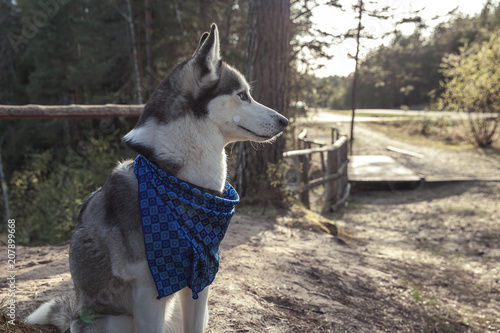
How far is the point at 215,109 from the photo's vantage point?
224 centimetres

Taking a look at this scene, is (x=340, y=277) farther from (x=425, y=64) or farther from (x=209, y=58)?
(x=425, y=64)

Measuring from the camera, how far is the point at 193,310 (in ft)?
7.30

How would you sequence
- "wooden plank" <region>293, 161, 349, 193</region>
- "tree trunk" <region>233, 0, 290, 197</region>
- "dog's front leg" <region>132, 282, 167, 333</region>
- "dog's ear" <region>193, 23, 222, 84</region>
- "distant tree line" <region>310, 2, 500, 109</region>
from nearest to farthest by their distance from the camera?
"dog's front leg" <region>132, 282, 167, 333</region> → "dog's ear" <region>193, 23, 222, 84</region> → "tree trunk" <region>233, 0, 290, 197</region> → "wooden plank" <region>293, 161, 349, 193</region> → "distant tree line" <region>310, 2, 500, 109</region>

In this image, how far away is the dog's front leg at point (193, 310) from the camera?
221 cm

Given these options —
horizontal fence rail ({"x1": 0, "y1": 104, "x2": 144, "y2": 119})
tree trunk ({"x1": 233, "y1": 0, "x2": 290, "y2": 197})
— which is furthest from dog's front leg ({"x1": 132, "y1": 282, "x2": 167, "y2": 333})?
tree trunk ({"x1": 233, "y1": 0, "x2": 290, "y2": 197})

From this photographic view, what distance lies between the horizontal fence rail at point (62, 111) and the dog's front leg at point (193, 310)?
3442 mm

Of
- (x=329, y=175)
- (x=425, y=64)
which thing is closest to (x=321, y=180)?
(x=329, y=175)

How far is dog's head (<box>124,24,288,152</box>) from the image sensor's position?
213 centimetres

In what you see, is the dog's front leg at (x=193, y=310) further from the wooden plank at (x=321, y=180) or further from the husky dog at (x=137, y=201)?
the wooden plank at (x=321, y=180)

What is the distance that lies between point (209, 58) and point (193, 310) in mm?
1526

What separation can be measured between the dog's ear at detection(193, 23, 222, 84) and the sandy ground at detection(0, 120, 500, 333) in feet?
5.94

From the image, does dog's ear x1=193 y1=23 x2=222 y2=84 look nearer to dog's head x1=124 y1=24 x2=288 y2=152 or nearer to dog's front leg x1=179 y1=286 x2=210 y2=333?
dog's head x1=124 y1=24 x2=288 y2=152

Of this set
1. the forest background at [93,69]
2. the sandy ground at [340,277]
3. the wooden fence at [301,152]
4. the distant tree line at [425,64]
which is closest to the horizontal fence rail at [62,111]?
the wooden fence at [301,152]

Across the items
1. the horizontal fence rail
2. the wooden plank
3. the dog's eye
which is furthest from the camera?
the wooden plank
